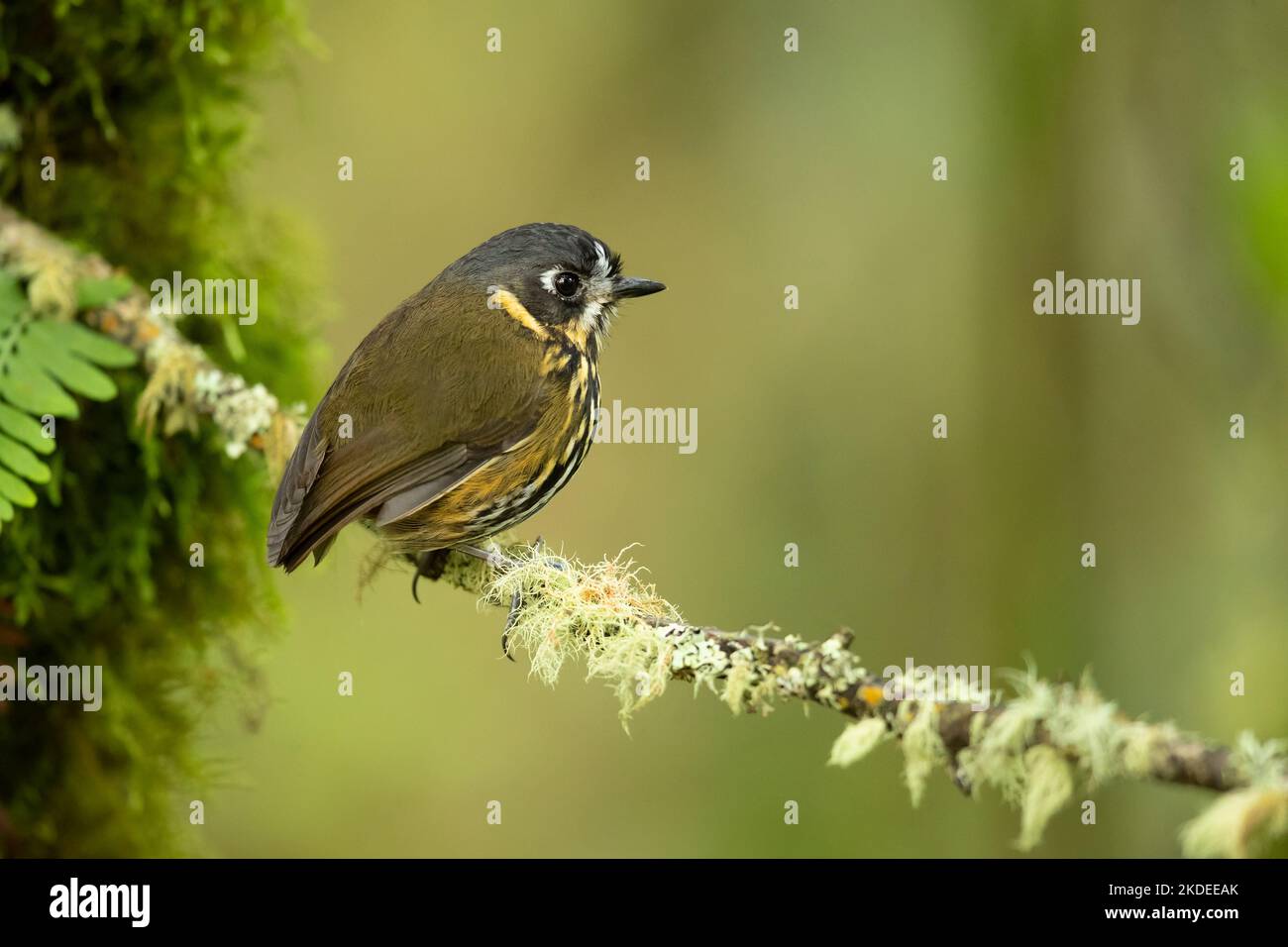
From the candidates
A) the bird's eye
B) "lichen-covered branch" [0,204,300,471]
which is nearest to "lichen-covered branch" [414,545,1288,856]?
"lichen-covered branch" [0,204,300,471]

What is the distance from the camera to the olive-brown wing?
269cm

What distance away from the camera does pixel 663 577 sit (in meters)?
5.92

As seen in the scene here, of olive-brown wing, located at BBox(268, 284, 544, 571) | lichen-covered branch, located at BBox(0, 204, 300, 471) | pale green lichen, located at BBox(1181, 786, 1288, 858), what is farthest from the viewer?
olive-brown wing, located at BBox(268, 284, 544, 571)

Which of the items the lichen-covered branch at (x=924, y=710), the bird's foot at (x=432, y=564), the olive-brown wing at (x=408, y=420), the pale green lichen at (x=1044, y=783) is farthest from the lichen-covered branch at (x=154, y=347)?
the pale green lichen at (x=1044, y=783)

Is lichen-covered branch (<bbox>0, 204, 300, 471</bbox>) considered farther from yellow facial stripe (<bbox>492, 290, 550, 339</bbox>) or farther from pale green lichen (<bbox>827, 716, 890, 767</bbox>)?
pale green lichen (<bbox>827, 716, 890, 767</bbox>)

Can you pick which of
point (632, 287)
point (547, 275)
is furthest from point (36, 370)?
point (632, 287)

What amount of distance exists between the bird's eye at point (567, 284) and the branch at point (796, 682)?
79 cm

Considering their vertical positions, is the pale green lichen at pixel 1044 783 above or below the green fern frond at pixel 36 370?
below

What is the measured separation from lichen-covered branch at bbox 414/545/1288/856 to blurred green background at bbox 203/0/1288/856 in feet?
4.21

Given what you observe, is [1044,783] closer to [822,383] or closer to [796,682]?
[796,682]

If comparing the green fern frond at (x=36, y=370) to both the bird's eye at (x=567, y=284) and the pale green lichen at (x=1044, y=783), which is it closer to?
the bird's eye at (x=567, y=284)

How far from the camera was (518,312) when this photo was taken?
10.3 ft

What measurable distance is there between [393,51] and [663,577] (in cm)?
283

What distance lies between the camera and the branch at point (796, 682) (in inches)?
53.0
